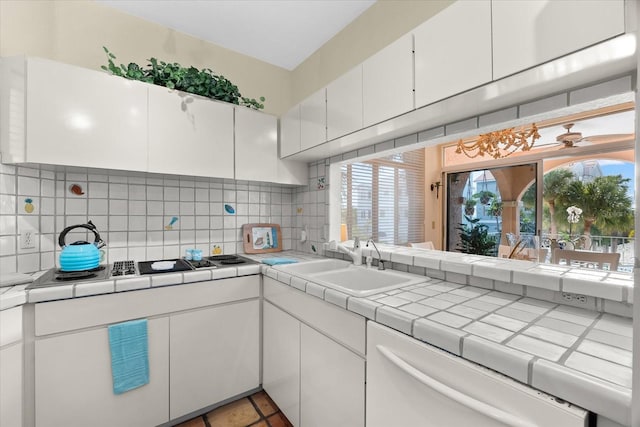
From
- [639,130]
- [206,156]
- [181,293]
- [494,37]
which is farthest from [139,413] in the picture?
[494,37]

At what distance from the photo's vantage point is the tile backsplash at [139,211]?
1.53 meters

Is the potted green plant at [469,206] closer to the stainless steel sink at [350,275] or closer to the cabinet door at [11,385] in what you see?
the stainless steel sink at [350,275]

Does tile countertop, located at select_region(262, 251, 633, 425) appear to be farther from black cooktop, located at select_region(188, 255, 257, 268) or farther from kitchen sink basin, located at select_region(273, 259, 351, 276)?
black cooktop, located at select_region(188, 255, 257, 268)

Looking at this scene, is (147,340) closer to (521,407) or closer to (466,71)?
(521,407)

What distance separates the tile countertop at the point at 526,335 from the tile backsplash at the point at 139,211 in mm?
1328

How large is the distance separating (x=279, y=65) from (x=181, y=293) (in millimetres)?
2171

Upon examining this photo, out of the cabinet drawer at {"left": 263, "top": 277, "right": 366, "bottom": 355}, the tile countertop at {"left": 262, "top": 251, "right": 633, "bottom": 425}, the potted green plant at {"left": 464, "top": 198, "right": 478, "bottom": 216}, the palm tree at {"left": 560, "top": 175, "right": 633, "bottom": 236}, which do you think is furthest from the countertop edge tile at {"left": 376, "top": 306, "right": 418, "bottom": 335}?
the potted green plant at {"left": 464, "top": 198, "right": 478, "bottom": 216}

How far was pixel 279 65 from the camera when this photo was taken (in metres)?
2.61

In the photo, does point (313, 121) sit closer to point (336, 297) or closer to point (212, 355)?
point (336, 297)

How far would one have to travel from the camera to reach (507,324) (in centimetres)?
84

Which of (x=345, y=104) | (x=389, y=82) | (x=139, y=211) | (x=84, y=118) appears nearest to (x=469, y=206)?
(x=345, y=104)

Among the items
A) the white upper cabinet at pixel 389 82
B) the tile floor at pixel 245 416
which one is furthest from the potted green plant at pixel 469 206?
the tile floor at pixel 245 416

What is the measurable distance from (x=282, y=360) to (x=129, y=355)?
78cm

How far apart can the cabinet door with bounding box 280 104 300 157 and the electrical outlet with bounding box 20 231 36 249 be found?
1.60 meters
